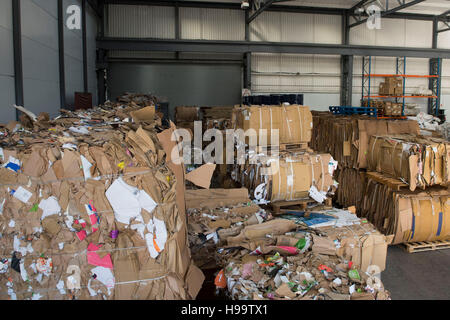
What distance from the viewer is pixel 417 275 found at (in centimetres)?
428

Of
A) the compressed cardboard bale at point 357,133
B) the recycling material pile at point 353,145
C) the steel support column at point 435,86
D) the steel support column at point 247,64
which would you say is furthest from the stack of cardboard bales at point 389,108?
the compressed cardboard bale at point 357,133

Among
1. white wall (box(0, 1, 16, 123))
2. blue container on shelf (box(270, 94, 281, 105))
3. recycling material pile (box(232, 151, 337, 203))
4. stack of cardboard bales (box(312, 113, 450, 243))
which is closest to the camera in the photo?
white wall (box(0, 1, 16, 123))

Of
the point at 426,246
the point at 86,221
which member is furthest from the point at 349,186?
the point at 86,221

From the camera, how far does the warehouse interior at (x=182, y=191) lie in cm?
191

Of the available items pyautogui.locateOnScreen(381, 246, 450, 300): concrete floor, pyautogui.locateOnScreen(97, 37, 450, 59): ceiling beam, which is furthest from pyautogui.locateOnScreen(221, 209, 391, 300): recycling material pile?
pyautogui.locateOnScreen(97, 37, 450, 59): ceiling beam

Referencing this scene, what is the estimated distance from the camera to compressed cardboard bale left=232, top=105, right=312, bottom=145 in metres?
4.73

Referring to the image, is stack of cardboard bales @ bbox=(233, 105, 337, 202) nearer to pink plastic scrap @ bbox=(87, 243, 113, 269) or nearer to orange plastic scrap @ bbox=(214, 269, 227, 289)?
orange plastic scrap @ bbox=(214, 269, 227, 289)

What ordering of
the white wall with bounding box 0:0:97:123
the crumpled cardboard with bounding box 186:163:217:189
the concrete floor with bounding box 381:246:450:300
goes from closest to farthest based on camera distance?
the crumpled cardboard with bounding box 186:163:217:189 < the concrete floor with bounding box 381:246:450:300 < the white wall with bounding box 0:0:97:123

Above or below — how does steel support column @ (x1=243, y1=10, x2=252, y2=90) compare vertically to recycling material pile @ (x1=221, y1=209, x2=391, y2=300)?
above

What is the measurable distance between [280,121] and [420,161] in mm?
1933

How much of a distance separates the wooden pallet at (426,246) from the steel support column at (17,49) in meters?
5.47

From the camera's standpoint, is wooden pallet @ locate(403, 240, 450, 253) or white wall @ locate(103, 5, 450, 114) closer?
wooden pallet @ locate(403, 240, 450, 253)

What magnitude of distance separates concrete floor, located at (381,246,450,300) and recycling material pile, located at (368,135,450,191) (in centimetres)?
92

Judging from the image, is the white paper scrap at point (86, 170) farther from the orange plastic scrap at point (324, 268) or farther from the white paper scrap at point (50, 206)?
the orange plastic scrap at point (324, 268)
